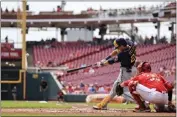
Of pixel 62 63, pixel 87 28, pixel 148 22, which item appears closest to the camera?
pixel 62 63

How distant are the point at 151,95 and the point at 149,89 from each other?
97 millimetres

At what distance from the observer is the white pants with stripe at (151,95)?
318 inches

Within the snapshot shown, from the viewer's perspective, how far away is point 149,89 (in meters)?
8.12

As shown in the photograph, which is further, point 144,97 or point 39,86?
point 39,86

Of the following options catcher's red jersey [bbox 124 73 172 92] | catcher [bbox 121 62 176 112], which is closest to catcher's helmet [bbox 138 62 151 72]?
catcher [bbox 121 62 176 112]

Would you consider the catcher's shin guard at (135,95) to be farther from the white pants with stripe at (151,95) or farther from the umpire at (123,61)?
the umpire at (123,61)

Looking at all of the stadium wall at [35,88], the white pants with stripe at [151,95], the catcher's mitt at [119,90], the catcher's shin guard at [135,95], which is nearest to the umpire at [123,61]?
the catcher's mitt at [119,90]

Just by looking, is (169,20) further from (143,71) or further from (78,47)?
(143,71)

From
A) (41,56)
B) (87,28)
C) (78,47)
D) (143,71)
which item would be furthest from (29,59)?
(143,71)

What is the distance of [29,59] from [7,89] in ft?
39.6

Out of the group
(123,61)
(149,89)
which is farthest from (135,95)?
(123,61)

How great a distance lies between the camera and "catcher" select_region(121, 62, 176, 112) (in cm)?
812

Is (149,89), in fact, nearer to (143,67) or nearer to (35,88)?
(143,67)

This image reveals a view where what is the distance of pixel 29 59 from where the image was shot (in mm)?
37156
